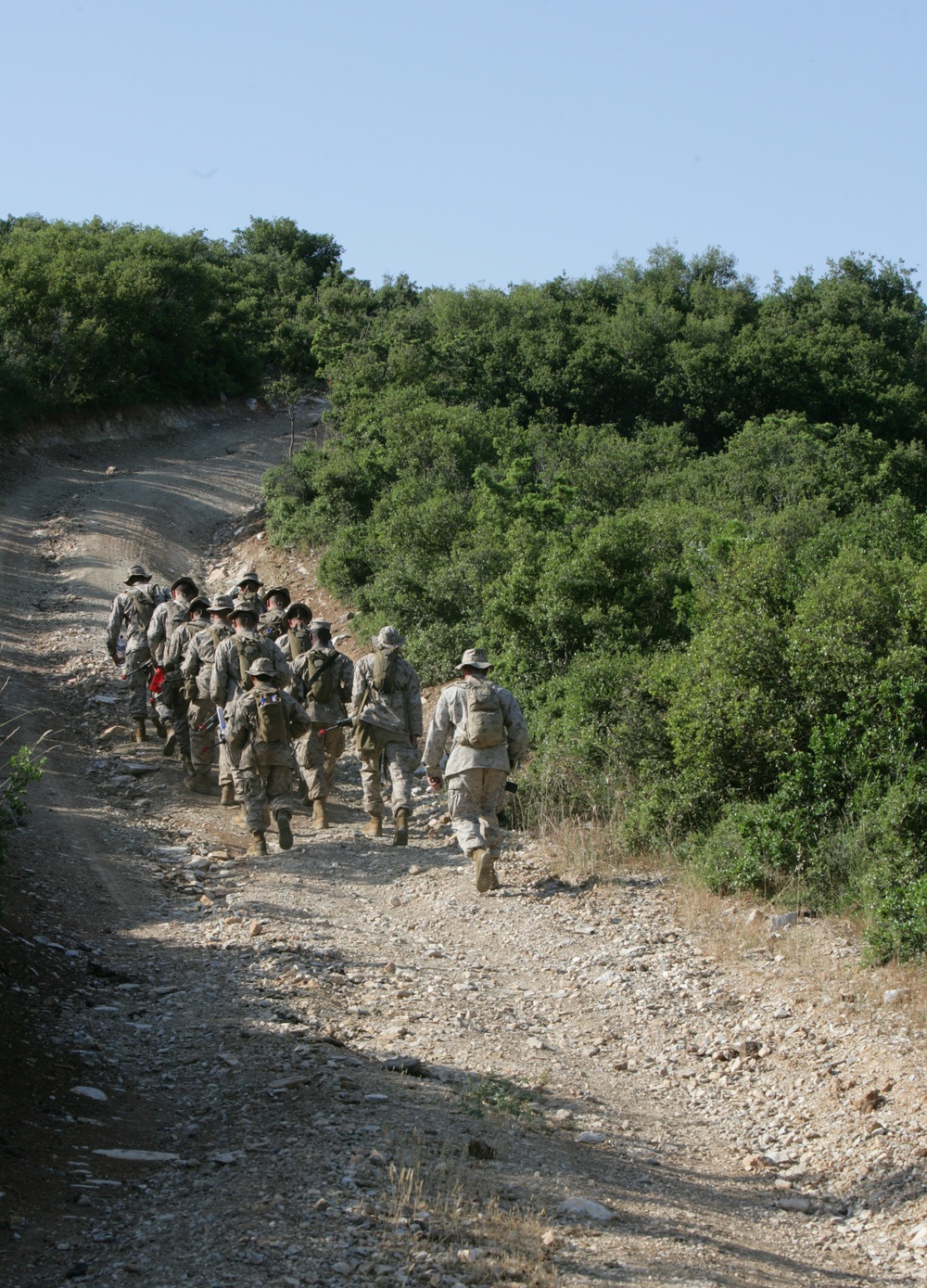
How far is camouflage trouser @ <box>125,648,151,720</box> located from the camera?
1375 cm

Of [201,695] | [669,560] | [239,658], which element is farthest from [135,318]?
[239,658]

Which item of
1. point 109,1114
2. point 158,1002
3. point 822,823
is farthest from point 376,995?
point 822,823

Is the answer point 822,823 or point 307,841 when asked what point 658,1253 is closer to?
point 822,823

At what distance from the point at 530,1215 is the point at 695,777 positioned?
5.71 meters

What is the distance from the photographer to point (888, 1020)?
7051mm

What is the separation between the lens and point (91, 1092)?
18.8ft

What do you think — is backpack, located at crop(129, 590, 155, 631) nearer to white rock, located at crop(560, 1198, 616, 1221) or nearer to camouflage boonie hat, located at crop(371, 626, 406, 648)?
camouflage boonie hat, located at crop(371, 626, 406, 648)

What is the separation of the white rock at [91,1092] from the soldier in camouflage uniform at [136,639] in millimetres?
8272

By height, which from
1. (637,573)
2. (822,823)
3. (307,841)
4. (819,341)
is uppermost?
(819,341)

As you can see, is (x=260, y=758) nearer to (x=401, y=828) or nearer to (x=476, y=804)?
(x=401, y=828)

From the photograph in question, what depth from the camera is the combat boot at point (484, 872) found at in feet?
32.0

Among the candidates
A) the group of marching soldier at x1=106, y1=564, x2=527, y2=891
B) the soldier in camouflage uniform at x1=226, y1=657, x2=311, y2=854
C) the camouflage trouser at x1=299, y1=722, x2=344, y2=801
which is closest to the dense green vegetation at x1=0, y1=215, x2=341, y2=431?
the group of marching soldier at x1=106, y1=564, x2=527, y2=891

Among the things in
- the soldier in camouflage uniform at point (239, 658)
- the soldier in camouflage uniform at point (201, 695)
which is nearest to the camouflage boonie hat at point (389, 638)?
the soldier in camouflage uniform at point (239, 658)

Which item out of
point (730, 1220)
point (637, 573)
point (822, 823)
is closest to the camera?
point (730, 1220)
